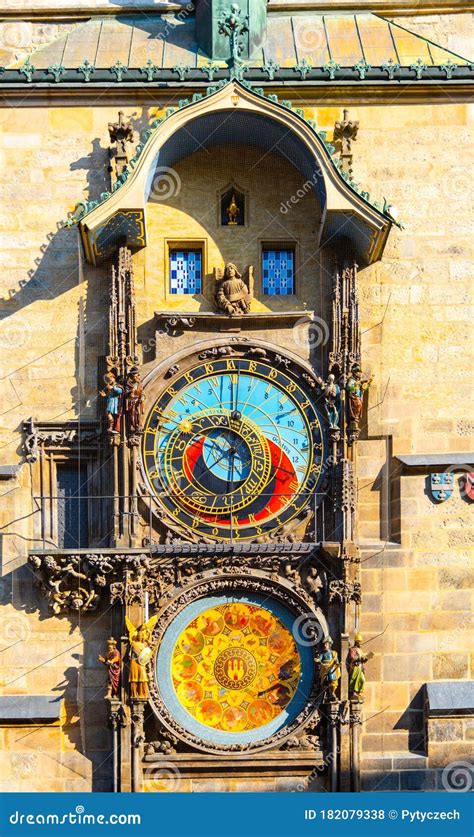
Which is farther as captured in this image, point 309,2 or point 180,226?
point 309,2

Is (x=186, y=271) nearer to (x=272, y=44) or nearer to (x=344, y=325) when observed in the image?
(x=344, y=325)

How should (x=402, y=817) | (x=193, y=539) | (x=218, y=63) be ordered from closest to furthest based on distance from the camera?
(x=402, y=817) < (x=193, y=539) < (x=218, y=63)

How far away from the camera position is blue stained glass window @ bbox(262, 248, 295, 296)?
16.5 metres

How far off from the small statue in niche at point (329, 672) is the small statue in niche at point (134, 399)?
2217 mm

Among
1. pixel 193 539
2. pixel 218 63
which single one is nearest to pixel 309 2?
pixel 218 63

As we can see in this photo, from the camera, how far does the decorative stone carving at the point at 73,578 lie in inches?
615

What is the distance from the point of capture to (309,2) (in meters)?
17.7

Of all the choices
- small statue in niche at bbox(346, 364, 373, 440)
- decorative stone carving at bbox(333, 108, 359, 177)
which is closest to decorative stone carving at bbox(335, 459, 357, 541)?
small statue in niche at bbox(346, 364, 373, 440)

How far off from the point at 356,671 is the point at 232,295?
3.08 metres

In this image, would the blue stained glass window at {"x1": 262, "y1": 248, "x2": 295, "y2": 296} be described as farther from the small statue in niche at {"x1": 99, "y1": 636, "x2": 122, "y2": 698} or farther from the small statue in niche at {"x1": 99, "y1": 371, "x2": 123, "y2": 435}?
the small statue in niche at {"x1": 99, "y1": 636, "x2": 122, "y2": 698}

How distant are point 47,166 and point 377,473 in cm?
359

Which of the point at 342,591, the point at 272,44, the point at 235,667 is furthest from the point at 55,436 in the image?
the point at 272,44

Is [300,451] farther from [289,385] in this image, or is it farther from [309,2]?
[309,2]

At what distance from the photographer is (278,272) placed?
16.5 m
